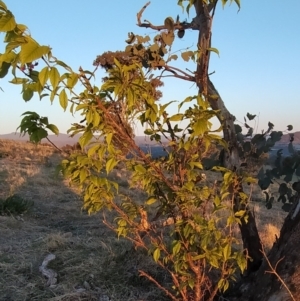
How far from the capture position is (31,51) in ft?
4.63

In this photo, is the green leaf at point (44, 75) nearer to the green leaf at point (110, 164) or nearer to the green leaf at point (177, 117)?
the green leaf at point (110, 164)

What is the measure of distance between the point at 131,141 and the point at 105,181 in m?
0.23

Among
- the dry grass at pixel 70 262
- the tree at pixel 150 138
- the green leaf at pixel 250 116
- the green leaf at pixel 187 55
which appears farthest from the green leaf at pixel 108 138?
the green leaf at pixel 250 116

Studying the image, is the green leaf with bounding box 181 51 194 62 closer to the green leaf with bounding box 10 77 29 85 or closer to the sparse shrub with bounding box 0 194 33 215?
the green leaf with bounding box 10 77 29 85

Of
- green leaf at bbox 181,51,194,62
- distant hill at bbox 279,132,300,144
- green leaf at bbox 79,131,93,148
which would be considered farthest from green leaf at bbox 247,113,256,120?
green leaf at bbox 79,131,93,148

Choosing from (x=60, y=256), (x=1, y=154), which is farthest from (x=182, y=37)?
(x=1, y=154)

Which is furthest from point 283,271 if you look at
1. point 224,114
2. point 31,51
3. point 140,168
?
point 31,51

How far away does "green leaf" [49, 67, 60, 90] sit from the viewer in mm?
1467

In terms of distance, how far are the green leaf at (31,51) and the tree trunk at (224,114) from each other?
1.26 metres

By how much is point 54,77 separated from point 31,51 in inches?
4.2

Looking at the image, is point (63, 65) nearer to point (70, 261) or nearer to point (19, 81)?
point (19, 81)

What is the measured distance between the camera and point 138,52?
2.67 metres

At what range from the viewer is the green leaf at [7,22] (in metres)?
1.43

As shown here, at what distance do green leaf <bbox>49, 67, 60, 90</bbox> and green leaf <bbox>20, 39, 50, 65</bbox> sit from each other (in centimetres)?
7
